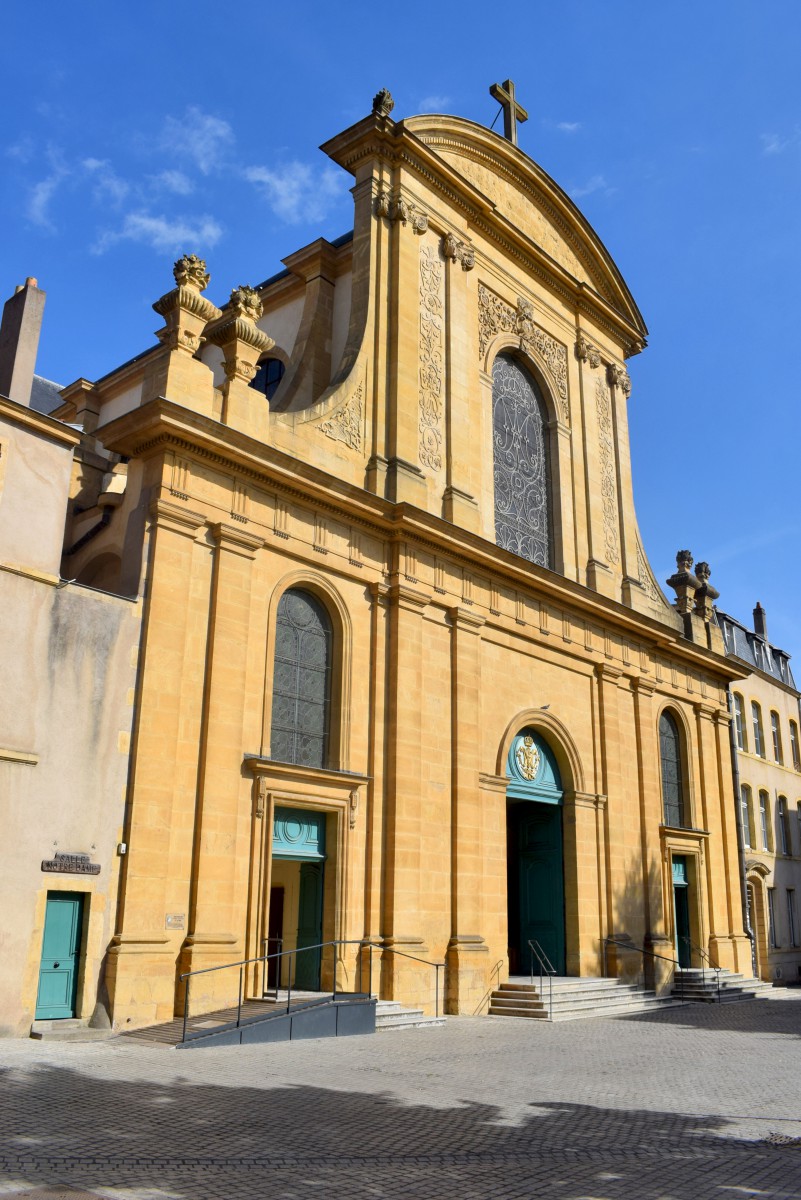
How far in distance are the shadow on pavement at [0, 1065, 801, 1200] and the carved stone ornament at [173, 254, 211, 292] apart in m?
12.4

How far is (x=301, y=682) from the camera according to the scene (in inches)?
727

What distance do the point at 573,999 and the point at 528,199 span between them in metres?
19.5

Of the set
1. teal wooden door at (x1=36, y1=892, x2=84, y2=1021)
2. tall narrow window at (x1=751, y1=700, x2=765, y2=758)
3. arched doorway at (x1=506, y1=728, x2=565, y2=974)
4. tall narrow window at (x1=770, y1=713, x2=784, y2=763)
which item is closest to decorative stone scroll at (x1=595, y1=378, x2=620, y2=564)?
arched doorway at (x1=506, y1=728, x2=565, y2=974)

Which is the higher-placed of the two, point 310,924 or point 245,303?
point 245,303

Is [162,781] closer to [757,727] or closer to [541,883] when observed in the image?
[541,883]

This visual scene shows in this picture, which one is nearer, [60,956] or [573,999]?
[60,956]

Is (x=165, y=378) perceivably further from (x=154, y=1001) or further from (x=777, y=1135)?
(x=777, y=1135)

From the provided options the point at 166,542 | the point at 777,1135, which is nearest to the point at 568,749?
the point at 166,542

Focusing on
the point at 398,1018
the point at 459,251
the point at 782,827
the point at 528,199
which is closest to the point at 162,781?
the point at 398,1018

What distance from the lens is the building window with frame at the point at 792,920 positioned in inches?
1463

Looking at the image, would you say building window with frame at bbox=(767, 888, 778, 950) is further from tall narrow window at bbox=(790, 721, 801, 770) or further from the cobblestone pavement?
the cobblestone pavement

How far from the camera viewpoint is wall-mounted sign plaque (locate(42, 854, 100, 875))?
45.3ft

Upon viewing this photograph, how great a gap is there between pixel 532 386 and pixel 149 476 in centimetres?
1329

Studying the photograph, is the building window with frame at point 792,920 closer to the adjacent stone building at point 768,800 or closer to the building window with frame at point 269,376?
the adjacent stone building at point 768,800
